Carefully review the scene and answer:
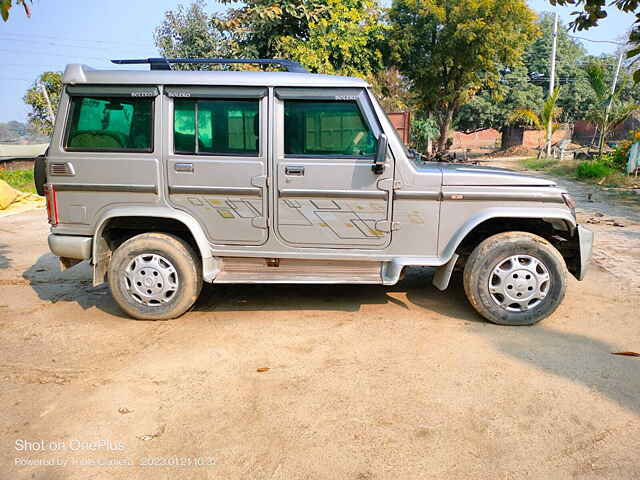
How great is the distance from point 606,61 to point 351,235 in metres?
47.4

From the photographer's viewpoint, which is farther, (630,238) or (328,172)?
(630,238)

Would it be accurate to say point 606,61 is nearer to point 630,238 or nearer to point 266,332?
point 630,238

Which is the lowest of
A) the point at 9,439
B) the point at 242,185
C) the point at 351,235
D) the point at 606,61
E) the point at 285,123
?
the point at 9,439

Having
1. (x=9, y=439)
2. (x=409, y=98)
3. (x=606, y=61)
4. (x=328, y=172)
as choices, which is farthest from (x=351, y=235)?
(x=606, y=61)

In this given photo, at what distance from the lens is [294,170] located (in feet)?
12.8

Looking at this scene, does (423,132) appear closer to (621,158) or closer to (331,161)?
(621,158)

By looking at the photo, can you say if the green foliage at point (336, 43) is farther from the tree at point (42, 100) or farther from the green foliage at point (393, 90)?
the tree at point (42, 100)

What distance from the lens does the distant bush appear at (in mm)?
14219

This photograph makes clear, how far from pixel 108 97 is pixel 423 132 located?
22.2 m

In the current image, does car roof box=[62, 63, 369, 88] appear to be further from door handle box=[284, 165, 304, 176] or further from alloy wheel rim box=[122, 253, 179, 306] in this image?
alloy wheel rim box=[122, 253, 179, 306]

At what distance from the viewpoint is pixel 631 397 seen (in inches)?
115

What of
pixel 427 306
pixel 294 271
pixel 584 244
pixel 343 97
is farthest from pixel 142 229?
pixel 584 244

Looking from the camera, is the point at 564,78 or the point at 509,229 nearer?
the point at 509,229

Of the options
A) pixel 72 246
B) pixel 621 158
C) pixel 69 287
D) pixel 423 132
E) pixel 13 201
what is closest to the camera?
pixel 72 246
